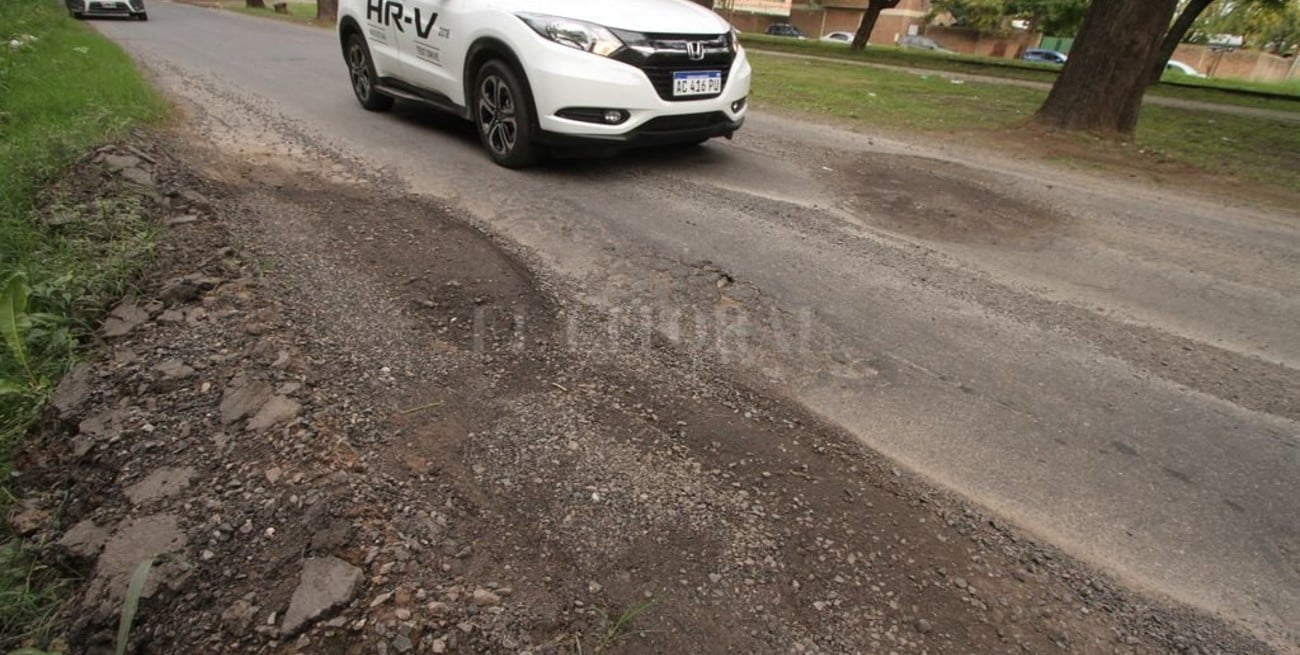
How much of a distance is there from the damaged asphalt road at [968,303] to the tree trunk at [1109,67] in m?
1.82

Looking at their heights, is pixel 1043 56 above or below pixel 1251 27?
below

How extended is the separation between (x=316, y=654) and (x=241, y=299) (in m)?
2.15

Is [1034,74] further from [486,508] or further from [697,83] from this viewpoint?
[486,508]

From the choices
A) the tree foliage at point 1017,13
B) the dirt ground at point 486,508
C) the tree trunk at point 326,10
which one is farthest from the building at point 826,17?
the dirt ground at point 486,508

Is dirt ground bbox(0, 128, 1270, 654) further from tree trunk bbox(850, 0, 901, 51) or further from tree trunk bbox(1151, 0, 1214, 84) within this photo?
tree trunk bbox(850, 0, 901, 51)

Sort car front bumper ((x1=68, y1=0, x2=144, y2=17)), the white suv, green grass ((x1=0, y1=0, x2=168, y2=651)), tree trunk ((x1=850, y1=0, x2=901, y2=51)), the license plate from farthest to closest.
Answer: tree trunk ((x1=850, y1=0, x2=901, y2=51)) → car front bumper ((x1=68, y1=0, x2=144, y2=17)) → the license plate → the white suv → green grass ((x1=0, y1=0, x2=168, y2=651))

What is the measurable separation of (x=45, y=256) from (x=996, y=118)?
34.5 ft

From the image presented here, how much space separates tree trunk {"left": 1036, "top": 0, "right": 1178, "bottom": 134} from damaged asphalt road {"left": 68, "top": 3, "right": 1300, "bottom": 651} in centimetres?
182

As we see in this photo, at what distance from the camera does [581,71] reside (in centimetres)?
494

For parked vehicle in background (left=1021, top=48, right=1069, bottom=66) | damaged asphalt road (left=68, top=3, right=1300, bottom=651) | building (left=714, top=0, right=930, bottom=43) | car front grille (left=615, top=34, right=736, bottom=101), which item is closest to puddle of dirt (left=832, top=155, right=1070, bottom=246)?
damaged asphalt road (left=68, top=3, right=1300, bottom=651)

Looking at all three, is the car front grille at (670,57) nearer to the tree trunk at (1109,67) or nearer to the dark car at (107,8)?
the tree trunk at (1109,67)

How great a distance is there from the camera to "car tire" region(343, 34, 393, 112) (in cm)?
717

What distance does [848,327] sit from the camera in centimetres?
341

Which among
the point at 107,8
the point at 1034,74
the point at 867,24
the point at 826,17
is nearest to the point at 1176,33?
the point at 1034,74
